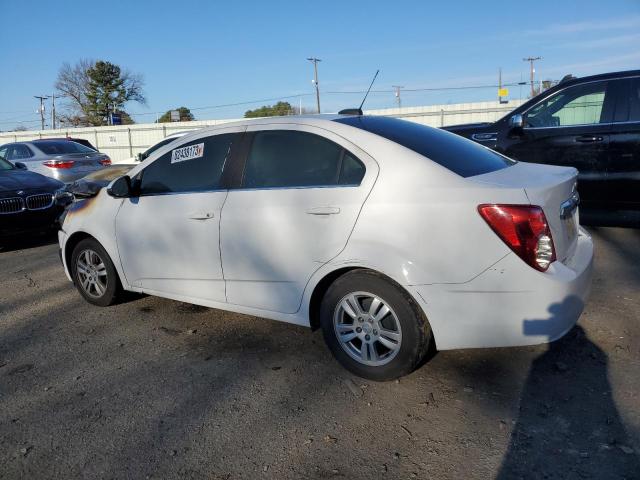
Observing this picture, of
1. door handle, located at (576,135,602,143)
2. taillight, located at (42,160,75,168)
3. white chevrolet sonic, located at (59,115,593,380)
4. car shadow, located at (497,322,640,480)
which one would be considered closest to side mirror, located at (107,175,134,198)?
white chevrolet sonic, located at (59,115,593,380)

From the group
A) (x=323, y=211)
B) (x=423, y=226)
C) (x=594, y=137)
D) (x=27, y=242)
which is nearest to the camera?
A: (x=423, y=226)

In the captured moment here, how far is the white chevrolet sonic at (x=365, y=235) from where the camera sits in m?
2.70

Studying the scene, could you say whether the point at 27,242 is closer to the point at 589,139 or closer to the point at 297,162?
the point at 297,162

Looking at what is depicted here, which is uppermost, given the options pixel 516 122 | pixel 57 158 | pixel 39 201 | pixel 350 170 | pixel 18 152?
pixel 18 152

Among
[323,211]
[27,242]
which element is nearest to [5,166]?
[27,242]

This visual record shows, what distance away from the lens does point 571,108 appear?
6086 millimetres

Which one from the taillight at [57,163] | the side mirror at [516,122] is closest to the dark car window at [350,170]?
the side mirror at [516,122]

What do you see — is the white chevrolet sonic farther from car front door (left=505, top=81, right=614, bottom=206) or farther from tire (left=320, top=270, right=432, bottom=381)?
car front door (left=505, top=81, right=614, bottom=206)

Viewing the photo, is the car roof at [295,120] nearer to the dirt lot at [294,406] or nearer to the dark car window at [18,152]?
the dirt lot at [294,406]

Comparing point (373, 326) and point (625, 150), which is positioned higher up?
point (625, 150)

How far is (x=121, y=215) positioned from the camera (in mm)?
4195

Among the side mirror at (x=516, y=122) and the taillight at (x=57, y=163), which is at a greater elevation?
the taillight at (x=57, y=163)

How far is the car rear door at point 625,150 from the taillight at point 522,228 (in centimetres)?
376

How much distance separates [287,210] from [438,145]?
105cm
